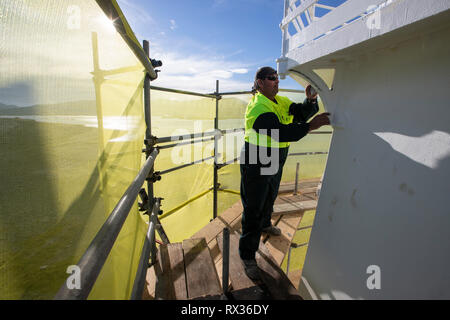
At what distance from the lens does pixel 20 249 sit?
0.42 m

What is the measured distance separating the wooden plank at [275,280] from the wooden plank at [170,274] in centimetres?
74

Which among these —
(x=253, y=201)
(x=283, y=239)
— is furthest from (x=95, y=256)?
(x=283, y=239)

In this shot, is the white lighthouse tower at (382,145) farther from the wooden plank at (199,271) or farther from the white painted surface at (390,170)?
the wooden plank at (199,271)

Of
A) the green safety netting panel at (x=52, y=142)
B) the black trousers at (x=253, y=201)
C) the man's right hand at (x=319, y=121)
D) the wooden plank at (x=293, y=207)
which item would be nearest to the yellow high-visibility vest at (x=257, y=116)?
the black trousers at (x=253, y=201)

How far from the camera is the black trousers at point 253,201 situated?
184 cm

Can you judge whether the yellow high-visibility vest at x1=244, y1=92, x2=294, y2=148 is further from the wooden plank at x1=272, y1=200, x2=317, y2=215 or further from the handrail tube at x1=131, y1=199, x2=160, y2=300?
the wooden plank at x1=272, y1=200, x2=317, y2=215

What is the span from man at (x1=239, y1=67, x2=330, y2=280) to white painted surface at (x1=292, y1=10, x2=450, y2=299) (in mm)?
358

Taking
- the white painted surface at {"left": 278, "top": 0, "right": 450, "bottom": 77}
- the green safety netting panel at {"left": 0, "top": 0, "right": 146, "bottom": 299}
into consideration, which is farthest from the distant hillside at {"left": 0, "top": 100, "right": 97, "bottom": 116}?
the white painted surface at {"left": 278, "top": 0, "right": 450, "bottom": 77}

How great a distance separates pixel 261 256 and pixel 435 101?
1849mm

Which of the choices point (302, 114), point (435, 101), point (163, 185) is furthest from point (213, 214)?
point (435, 101)

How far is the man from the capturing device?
170 centimetres

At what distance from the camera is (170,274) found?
1800 millimetres
